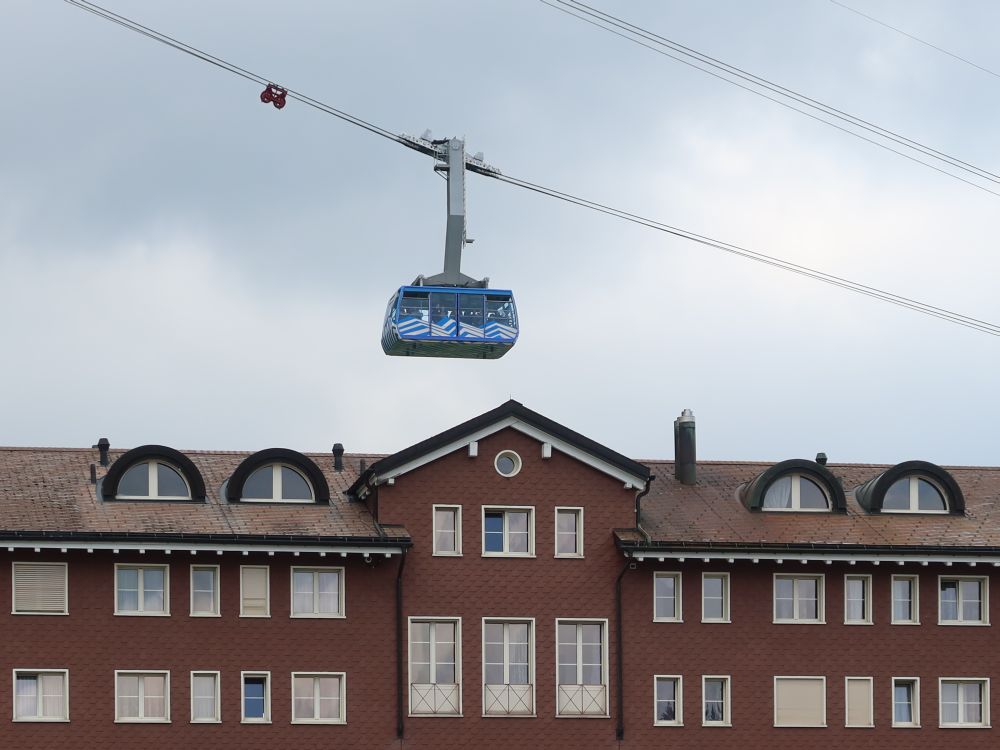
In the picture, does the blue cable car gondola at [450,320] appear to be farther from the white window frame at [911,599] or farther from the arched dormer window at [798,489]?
the white window frame at [911,599]

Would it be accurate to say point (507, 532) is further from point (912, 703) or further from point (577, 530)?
point (912, 703)

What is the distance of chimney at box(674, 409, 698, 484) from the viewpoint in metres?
73.6

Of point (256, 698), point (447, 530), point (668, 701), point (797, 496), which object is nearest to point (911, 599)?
point (797, 496)

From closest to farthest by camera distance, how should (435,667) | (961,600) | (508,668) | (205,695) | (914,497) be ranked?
(205,695) → (435,667) → (508,668) → (961,600) → (914,497)

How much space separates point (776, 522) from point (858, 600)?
3.49 meters

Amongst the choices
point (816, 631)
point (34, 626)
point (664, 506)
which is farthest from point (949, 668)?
point (34, 626)

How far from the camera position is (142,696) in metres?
65.2

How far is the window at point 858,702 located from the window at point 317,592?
628 inches

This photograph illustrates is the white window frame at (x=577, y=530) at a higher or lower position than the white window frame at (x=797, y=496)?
lower

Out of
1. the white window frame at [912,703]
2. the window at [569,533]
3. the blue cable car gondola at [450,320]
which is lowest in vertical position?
the white window frame at [912,703]

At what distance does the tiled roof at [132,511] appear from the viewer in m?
65.2

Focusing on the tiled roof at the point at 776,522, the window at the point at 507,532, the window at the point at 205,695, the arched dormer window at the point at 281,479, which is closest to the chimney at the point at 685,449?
the tiled roof at the point at 776,522

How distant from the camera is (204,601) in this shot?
66.2 meters

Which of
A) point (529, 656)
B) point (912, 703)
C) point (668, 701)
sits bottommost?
point (912, 703)
